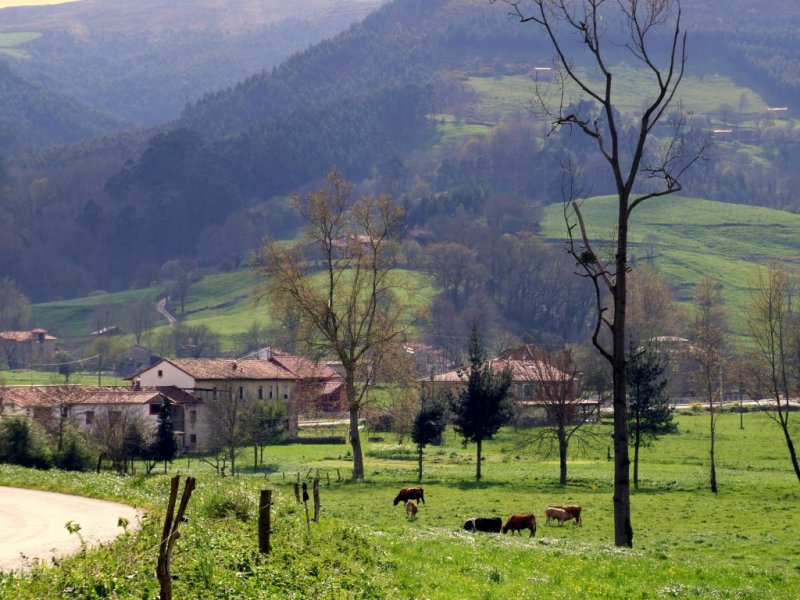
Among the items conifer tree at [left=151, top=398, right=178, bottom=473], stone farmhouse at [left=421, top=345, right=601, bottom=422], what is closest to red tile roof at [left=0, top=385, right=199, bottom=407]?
conifer tree at [left=151, top=398, right=178, bottom=473]

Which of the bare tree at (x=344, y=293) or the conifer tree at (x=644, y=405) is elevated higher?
the bare tree at (x=344, y=293)

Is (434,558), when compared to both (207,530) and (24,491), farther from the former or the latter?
(24,491)

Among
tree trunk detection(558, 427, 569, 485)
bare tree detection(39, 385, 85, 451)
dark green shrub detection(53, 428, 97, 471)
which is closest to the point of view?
dark green shrub detection(53, 428, 97, 471)

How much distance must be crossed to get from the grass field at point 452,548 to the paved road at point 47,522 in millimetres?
839

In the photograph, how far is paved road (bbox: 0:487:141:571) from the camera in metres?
17.3

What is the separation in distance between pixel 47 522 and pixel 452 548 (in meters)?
7.39

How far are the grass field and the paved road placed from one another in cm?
84

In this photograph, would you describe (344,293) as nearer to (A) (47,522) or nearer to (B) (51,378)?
(A) (47,522)

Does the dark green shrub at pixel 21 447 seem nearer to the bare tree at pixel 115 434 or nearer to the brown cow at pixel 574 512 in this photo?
the bare tree at pixel 115 434

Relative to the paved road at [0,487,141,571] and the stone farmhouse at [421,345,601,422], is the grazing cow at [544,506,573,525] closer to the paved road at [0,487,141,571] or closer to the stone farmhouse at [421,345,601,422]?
the paved road at [0,487,141,571]

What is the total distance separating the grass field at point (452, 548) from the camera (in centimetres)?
1555

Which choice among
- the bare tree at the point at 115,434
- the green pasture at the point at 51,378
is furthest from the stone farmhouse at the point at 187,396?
the green pasture at the point at 51,378

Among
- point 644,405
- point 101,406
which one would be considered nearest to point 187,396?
point 101,406

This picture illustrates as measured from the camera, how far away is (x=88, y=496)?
2691cm
